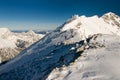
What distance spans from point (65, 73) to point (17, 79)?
57.8 meters

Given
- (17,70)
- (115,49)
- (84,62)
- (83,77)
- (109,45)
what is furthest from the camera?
(17,70)

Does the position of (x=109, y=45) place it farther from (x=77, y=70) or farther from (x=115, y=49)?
(x=77, y=70)

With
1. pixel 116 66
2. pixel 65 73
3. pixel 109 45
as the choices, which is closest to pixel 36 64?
pixel 109 45

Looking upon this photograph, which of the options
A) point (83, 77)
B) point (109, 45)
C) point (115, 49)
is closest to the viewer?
point (83, 77)

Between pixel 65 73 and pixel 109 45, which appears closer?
pixel 65 73

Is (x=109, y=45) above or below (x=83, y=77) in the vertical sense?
above

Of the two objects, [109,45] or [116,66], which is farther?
[109,45]

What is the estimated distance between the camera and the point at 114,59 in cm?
9056

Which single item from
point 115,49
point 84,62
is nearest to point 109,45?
point 115,49

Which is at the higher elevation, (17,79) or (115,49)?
(115,49)

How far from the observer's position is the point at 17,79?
143500mm

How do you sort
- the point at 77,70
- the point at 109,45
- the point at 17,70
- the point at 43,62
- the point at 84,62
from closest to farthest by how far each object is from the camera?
the point at 77,70
the point at 84,62
the point at 109,45
the point at 43,62
the point at 17,70

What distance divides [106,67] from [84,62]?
10.2 metres

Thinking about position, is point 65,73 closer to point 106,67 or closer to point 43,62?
point 106,67
